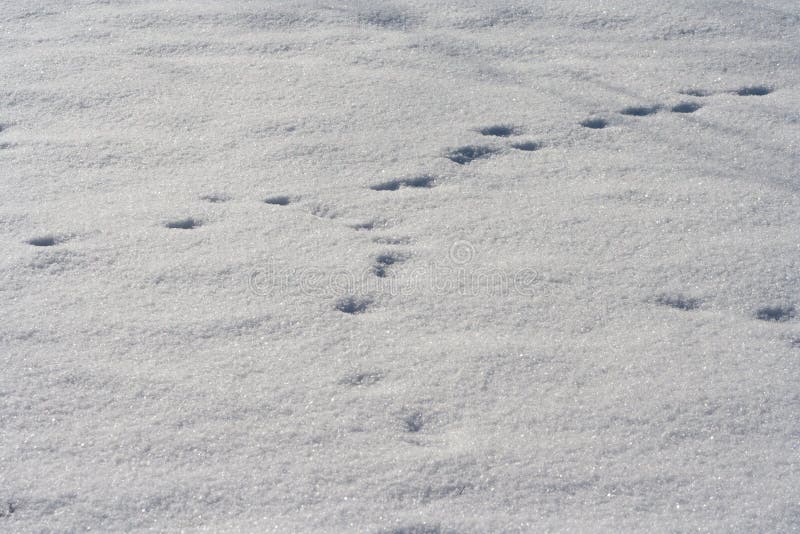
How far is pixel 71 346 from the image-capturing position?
4.71 ft

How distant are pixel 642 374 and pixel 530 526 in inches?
15.2

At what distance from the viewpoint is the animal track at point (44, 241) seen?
1.65 m

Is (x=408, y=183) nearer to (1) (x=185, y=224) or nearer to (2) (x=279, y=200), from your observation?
(2) (x=279, y=200)

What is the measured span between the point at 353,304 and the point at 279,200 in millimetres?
362

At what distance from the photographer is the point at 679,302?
1.54m

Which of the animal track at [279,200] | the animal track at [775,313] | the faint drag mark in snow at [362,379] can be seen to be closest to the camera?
the faint drag mark in snow at [362,379]

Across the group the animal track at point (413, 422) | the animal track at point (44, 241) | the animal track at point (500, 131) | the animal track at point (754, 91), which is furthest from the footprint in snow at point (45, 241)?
the animal track at point (754, 91)

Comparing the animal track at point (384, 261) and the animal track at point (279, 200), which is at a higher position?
the animal track at point (279, 200)

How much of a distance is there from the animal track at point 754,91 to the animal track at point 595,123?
1.40 ft

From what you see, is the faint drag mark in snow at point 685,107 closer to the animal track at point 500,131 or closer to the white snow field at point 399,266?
the white snow field at point 399,266

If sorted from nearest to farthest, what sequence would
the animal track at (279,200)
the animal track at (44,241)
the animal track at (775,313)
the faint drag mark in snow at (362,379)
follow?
the faint drag mark in snow at (362,379) → the animal track at (775,313) → the animal track at (44,241) → the animal track at (279,200)

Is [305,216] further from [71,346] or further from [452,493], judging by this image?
[452,493]

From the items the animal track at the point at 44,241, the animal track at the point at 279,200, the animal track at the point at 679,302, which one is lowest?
the animal track at the point at 679,302

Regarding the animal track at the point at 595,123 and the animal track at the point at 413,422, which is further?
the animal track at the point at 595,123
